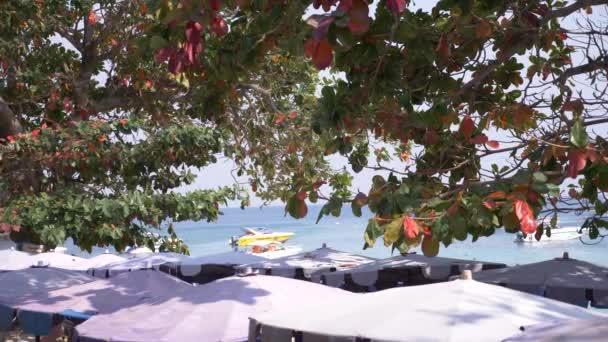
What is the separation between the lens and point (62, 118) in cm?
1016

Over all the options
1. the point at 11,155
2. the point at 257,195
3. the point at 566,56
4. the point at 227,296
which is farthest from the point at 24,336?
the point at 566,56

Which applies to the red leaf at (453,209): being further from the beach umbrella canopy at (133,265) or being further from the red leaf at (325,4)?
the beach umbrella canopy at (133,265)

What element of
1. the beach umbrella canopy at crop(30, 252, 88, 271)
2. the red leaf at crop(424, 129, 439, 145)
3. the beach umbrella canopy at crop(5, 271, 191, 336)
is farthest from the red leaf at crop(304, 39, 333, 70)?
the beach umbrella canopy at crop(30, 252, 88, 271)

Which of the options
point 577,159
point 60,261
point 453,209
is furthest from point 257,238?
point 577,159

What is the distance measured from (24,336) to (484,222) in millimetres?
12179

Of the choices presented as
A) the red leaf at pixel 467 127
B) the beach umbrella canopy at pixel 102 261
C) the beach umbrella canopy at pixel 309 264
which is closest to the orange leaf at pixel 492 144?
the red leaf at pixel 467 127

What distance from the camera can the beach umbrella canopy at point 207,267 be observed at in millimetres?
14328

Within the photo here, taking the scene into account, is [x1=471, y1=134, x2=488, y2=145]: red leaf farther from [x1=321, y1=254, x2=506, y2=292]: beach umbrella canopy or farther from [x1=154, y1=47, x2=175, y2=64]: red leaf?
[x1=321, y1=254, x2=506, y2=292]: beach umbrella canopy

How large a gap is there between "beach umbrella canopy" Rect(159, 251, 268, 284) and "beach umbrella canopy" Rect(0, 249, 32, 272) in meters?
2.59

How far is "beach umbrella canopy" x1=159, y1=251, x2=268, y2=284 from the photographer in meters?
14.3

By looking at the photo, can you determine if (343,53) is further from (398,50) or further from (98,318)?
(98,318)

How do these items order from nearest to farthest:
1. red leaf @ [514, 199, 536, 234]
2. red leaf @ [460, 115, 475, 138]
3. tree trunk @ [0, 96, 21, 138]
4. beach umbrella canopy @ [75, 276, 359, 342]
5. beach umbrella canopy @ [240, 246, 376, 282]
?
red leaf @ [514, 199, 536, 234] → red leaf @ [460, 115, 475, 138] → beach umbrella canopy @ [75, 276, 359, 342] → tree trunk @ [0, 96, 21, 138] → beach umbrella canopy @ [240, 246, 376, 282]

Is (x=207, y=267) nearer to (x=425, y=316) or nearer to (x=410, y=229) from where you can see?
(x=425, y=316)

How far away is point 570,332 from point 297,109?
26.6ft
